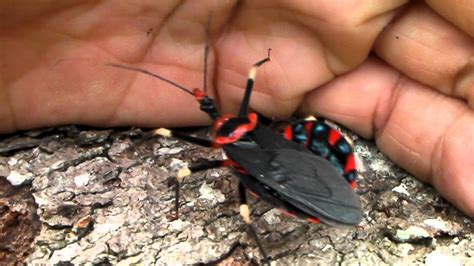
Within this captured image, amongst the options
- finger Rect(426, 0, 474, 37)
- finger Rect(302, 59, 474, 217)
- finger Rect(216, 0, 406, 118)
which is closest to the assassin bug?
finger Rect(216, 0, 406, 118)

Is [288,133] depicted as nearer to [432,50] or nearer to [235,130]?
[235,130]

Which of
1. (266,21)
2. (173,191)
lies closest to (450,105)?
(266,21)

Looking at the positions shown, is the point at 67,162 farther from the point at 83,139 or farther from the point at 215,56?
the point at 215,56

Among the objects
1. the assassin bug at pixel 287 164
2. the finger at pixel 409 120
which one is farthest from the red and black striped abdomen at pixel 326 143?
the finger at pixel 409 120

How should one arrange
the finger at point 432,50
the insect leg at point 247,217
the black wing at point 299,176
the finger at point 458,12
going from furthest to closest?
1. the finger at point 432,50
2. the finger at point 458,12
3. the insect leg at point 247,217
4. the black wing at point 299,176

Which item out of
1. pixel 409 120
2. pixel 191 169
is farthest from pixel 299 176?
pixel 409 120

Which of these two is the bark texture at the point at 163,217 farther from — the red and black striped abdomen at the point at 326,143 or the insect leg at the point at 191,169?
the red and black striped abdomen at the point at 326,143

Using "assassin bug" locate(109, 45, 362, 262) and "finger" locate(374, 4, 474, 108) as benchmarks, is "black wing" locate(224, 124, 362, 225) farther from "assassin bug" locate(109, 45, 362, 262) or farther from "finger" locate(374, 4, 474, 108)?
"finger" locate(374, 4, 474, 108)

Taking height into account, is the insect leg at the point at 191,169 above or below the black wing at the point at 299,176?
below
